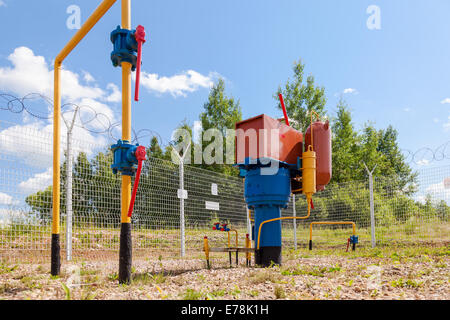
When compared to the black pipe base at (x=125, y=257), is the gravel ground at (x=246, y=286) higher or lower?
lower

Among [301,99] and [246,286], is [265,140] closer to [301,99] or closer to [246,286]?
[246,286]

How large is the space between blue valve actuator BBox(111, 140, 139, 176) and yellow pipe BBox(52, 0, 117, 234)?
4.17 feet

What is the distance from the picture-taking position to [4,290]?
361cm

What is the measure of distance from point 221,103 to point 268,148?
1779 centimetres

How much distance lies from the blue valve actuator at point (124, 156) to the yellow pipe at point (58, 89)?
1271 mm

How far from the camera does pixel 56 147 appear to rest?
15.0 ft

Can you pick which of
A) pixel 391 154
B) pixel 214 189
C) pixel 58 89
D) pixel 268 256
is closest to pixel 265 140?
pixel 268 256

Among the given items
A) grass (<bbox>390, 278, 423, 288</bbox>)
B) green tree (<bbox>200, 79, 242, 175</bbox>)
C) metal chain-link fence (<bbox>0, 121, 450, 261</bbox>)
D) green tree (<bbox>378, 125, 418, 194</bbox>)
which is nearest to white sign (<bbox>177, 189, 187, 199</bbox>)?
metal chain-link fence (<bbox>0, 121, 450, 261</bbox>)

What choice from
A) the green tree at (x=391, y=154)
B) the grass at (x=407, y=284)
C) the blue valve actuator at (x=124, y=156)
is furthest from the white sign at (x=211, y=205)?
the green tree at (x=391, y=154)

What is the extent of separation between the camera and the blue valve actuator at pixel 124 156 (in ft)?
12.1

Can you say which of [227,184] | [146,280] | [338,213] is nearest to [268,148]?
[146,280]

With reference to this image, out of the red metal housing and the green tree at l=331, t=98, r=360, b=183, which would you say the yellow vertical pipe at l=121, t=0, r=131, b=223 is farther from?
the green tree at l=331, t=98, r=360, b=183

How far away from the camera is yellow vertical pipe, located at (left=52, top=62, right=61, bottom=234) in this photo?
14.7 ft

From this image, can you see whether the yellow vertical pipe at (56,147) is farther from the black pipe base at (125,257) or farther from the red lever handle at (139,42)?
the red lever handle at (139,42)
